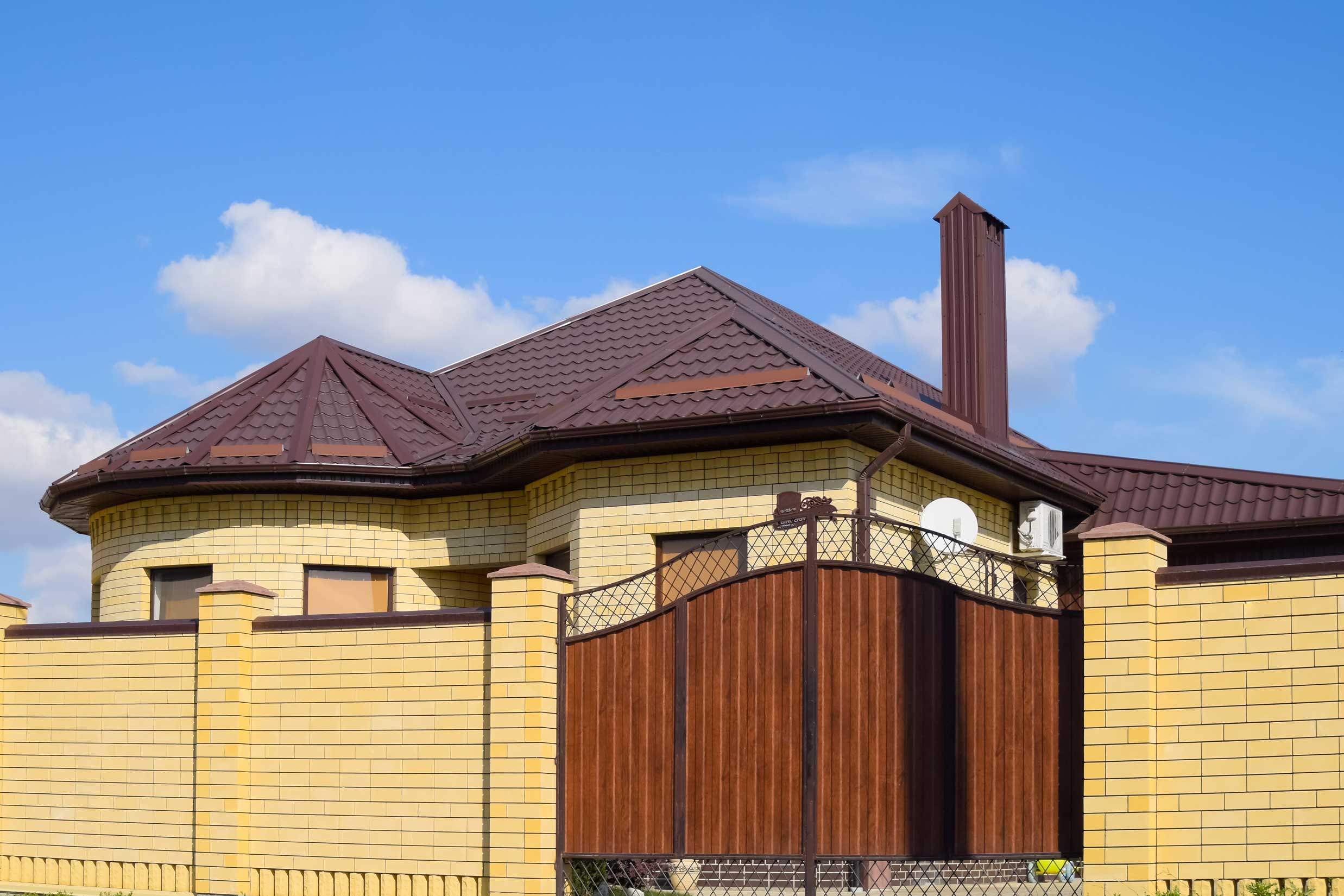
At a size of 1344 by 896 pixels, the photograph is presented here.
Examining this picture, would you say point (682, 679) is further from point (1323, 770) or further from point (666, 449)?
point (1323, 770)


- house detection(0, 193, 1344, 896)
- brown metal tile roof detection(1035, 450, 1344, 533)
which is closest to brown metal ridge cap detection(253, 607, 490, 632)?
house detection(0, 193, 1344, 896)

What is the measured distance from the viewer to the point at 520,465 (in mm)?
13938

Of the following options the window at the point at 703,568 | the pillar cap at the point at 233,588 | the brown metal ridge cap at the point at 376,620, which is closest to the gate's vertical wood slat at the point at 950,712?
the window at the point at 703,568

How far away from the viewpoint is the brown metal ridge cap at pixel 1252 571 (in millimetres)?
8766

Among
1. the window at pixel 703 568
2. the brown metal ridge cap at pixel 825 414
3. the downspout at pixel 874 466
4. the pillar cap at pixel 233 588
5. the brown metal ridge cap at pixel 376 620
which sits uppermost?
the brown metal ridge cap at pixel 825 414

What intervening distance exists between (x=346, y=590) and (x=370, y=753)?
432 centimetres

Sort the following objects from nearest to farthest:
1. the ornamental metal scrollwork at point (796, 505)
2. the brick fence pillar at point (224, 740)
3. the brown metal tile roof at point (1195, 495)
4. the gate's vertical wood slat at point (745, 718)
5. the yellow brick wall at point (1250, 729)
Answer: the yellow brick wall at point (1250, 729) → the gate's vertical wood slat at point (745, 718) → the brick fence pillar at point (224, 740) → the ornamental metal scrollwork at point (796, 505) → the brown metal tile roof at point (1195, 495)

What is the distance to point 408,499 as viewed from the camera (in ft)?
51.0

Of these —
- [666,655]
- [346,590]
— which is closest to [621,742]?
[666,655]

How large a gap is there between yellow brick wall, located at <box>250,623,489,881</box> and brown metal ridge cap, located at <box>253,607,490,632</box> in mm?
46

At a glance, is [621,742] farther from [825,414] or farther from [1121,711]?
[1121,711]

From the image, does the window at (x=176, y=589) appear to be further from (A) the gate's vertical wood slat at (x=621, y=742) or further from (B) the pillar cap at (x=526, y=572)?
(A) the gate's vertical wood slat at (x=621, y=742)

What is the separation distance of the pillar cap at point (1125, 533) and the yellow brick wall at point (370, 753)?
4230 mm

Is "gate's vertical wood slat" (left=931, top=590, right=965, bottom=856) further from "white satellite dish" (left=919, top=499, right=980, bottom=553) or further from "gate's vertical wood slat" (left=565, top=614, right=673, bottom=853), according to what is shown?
"white satellite dish" (left=919, top=499, right=980, bottom=553)
